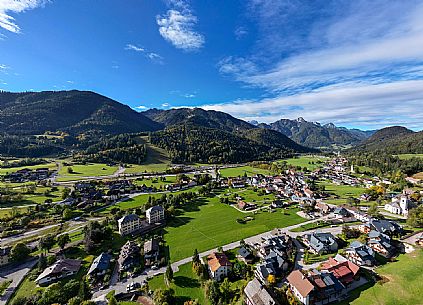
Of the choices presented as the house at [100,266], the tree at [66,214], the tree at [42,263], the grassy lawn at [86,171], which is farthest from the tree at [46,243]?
the grassy lawn at [86,171]

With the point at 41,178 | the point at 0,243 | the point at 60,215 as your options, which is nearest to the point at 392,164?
the point at 60,215

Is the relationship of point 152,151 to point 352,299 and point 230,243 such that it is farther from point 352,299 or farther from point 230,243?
point 352,299

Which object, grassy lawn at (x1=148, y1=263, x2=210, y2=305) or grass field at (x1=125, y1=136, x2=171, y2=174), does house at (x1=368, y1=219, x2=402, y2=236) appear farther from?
grass field at (x1=125, y1=136, x2=171, y2=174)

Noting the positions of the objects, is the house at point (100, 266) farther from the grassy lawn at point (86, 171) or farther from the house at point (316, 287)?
the grassy lawn at point (86, 171)

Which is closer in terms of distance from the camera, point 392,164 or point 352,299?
point 352,299

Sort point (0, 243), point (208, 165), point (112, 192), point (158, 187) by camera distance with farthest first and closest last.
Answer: point (208, 165) → point (158, 187) → point (112, 192) → point (0, 243)

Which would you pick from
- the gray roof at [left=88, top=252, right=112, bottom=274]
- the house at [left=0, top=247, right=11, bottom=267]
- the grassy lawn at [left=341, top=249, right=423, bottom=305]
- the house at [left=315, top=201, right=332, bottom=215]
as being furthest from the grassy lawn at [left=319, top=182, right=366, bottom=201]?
the house at [left=0, top=247, right=11, bottom=267]

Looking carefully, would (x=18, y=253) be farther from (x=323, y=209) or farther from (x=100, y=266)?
(x=323, y=209)
